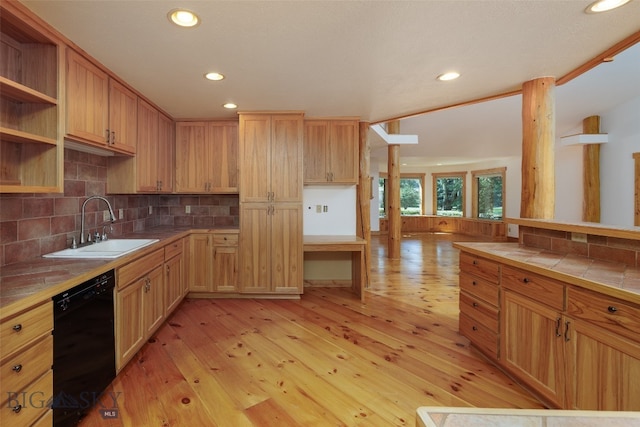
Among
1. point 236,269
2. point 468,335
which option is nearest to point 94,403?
point 236,269

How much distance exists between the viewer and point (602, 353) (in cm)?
141

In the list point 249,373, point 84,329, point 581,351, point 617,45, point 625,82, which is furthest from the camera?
point 625,82

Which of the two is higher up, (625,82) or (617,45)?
(625,82)

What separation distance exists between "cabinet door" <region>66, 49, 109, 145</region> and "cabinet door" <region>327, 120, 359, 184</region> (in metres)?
2.36

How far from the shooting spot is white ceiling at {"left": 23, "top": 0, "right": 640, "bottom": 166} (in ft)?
5.22

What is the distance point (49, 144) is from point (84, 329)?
118cm

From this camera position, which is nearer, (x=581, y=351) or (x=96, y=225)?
(x=581, y=351)

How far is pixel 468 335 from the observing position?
97.3 inches

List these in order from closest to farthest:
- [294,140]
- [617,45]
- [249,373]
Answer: [617,45] < [249,373] < [294,140]

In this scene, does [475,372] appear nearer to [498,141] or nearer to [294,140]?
[294,140]

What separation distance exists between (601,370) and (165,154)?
13.6 ft

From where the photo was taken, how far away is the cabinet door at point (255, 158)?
3.48 meters

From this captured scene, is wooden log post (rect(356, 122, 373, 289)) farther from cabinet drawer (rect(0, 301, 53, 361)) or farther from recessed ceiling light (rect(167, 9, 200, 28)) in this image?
cabinet drawer (rect(0, 301, 53, 361))

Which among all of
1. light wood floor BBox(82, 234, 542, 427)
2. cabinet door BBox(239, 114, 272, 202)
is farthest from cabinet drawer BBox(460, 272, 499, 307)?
cabinet door BBox(239, 114, 272, 202)
